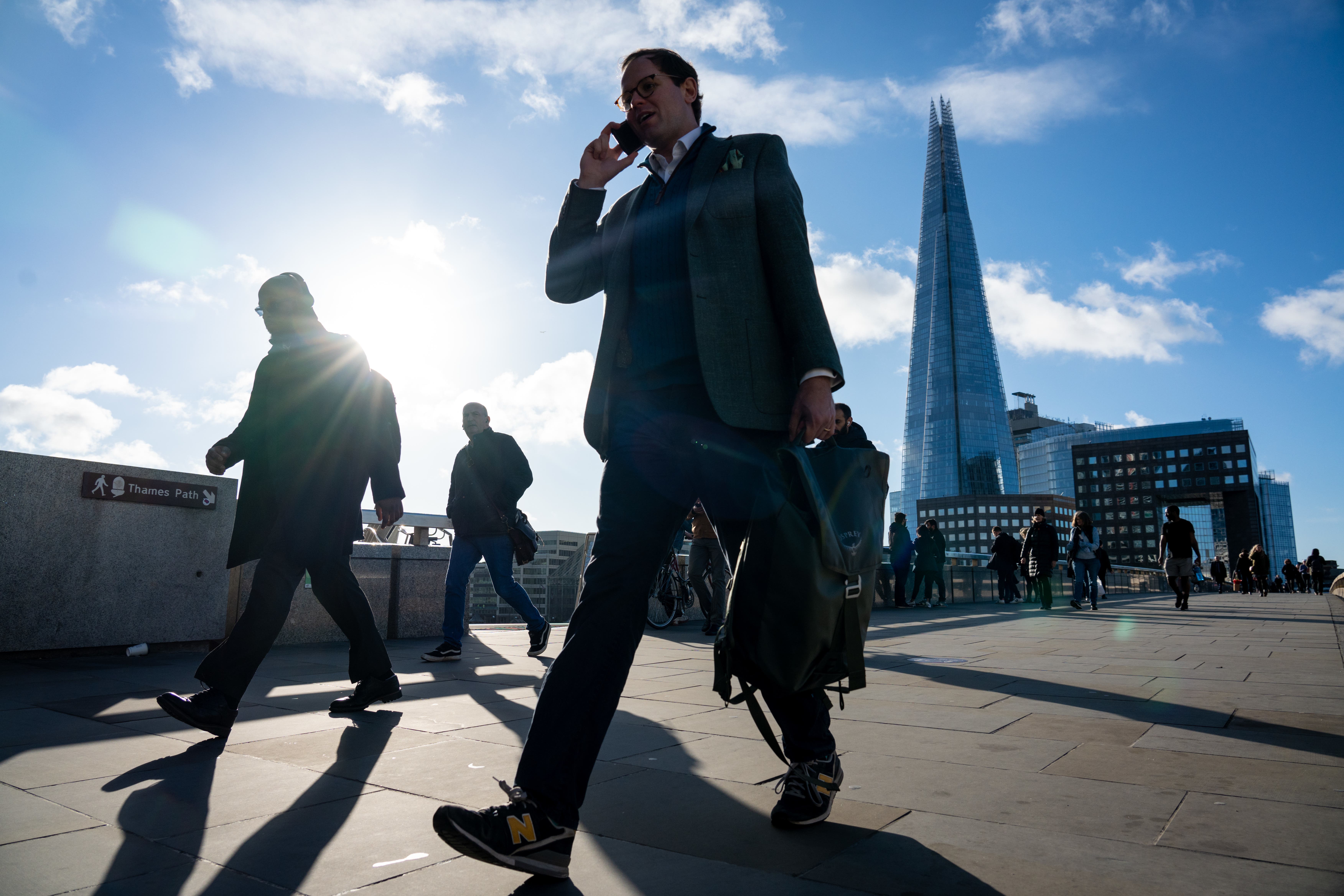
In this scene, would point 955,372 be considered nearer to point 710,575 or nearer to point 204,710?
point 710,575

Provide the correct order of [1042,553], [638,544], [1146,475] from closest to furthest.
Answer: [638,544], [1042,553], [1146,475]

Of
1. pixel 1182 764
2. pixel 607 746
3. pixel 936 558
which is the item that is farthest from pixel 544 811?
pixel 936 558

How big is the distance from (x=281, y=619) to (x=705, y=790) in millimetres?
2110

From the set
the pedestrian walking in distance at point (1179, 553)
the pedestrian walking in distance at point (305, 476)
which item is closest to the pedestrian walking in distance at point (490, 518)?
the pedestrian walking in distance at point (305, 476)

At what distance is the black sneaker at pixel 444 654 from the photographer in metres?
6.20

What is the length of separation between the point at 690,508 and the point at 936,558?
1513cm

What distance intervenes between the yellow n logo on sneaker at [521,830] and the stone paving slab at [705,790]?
10 centimetres

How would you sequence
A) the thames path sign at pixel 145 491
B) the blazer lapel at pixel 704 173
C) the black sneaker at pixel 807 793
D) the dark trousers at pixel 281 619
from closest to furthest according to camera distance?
the black sneaker at pixel 807 793, the blazer lapel at pixel 704 173, the dark trousers at pixel 281 619, the thames path sign at pixel 145 491

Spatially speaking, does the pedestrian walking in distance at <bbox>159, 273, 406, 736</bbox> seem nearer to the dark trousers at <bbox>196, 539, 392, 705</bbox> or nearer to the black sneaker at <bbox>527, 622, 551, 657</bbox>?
the dark trousers at <bbox>196, 539, 392, 705</bbox>

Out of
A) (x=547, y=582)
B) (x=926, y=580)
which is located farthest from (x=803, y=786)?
(x=547, y=582)

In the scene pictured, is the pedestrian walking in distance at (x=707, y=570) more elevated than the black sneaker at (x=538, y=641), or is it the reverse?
the pedestrian walking in distance at (x=707, y=570)

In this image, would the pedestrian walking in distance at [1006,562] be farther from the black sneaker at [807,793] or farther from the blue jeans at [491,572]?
the black sneaker at [807,793]

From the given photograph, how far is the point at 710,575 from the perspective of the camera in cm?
959

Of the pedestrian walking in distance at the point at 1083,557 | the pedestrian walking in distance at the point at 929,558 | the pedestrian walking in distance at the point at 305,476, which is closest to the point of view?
the pedestrian walking in distance at the point at 305,476
